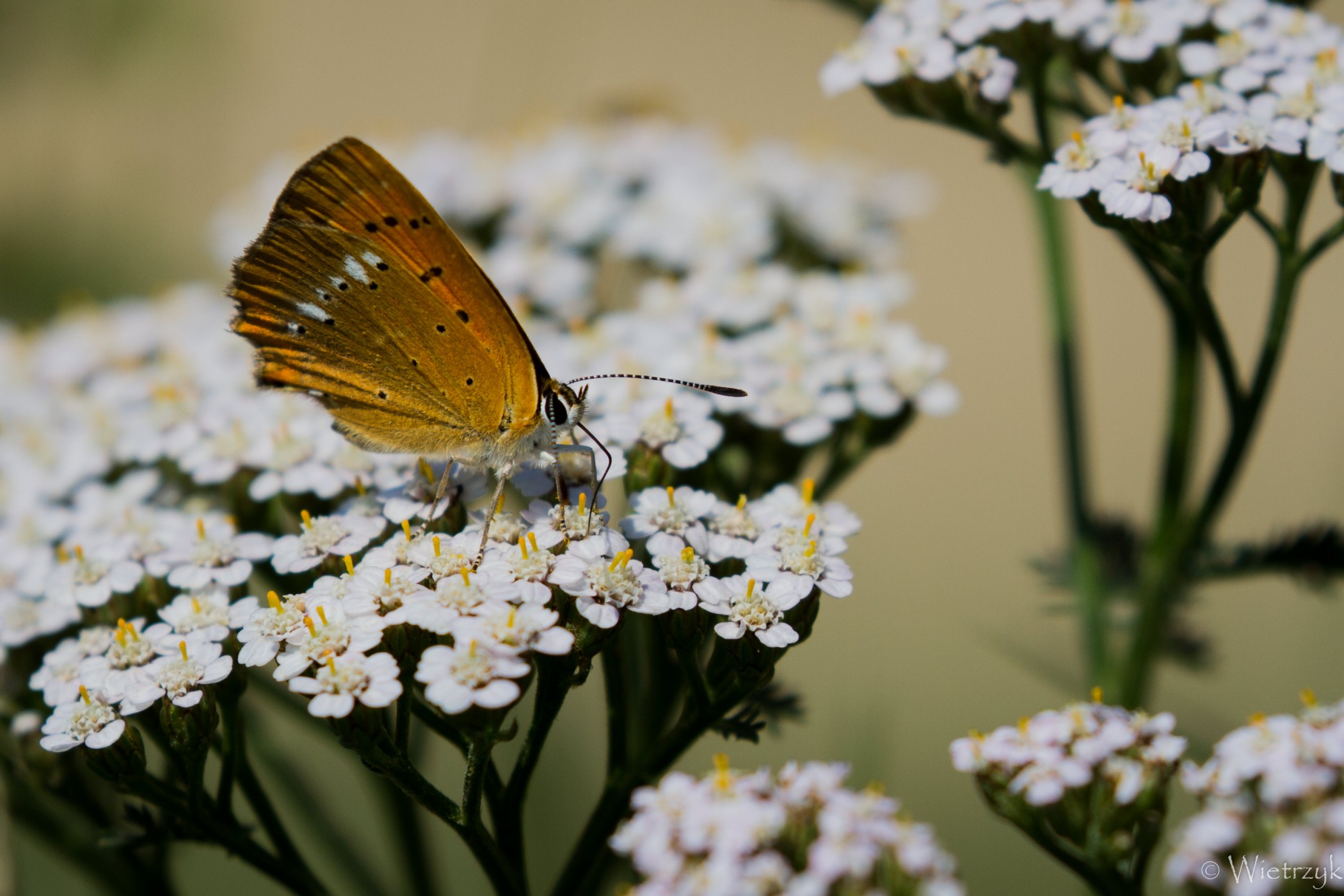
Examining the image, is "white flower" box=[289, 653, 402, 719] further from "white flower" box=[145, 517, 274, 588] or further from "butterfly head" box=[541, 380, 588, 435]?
"butterfly head" box=[541, 380, 588, 435]

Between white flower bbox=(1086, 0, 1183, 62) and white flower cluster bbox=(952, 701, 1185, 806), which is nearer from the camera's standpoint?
white flower cluster bbox=(952, 701, 1185, 806)

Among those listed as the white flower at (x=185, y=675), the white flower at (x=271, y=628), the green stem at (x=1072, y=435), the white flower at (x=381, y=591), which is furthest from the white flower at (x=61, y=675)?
the green stem at (x=1072, y=435)

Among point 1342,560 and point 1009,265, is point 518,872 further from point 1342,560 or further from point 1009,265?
point 1009,265

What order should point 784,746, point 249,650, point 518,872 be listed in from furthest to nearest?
point 784,746
point 518,872
point 249,650

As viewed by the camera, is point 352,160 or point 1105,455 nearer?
point 352,160

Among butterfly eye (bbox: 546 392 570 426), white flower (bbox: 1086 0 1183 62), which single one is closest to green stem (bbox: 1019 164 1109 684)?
white flower (bbox: 1086 0 1183 62)

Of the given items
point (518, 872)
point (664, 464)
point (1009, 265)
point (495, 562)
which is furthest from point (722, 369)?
point (1009, 265)
